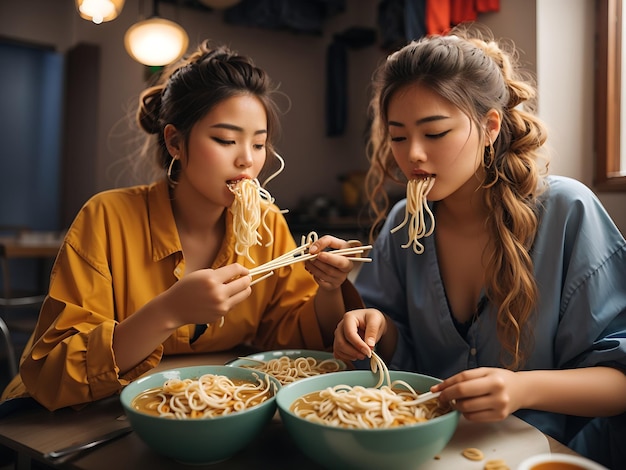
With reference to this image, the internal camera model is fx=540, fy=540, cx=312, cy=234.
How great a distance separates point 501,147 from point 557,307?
19.5 inches

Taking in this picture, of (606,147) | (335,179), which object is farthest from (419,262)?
(335,179)

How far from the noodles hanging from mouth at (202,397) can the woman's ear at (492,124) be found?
0.92 m

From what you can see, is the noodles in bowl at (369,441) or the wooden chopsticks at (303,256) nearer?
the noodles in bowl at (369,441)

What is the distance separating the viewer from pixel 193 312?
124 centimetres

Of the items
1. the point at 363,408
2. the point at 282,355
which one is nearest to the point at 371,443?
the point at 363,408

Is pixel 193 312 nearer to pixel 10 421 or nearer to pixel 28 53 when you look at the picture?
A: pixel 10 421

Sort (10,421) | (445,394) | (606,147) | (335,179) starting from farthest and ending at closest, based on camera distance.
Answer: (335,179) → (606,147) → (10,421) → (445,394)

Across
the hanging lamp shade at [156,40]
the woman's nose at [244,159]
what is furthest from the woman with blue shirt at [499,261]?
the hanging lamp shade at [156,40]

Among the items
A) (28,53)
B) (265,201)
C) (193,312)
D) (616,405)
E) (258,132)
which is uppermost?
(28,53)

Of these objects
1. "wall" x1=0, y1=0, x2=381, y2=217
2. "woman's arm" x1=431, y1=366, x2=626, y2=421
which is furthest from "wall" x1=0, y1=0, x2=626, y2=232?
"woman's arm" x1=431, y1=366, x2=626, y2=421

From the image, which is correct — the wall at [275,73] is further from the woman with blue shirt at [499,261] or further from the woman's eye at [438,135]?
the woman's eye at [438,135]

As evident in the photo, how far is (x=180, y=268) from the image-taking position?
65.4 inches

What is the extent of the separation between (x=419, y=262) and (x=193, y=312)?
777 millimetres

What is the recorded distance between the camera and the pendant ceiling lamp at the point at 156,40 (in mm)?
3994
